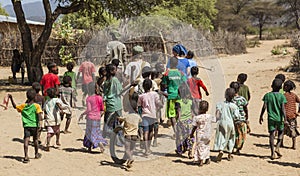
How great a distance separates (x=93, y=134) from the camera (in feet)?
23.8

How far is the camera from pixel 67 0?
14.5 metres

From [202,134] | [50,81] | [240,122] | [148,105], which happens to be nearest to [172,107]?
[148,105]

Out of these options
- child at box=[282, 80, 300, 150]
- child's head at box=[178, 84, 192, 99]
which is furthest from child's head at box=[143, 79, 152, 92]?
child at box=[282, 80, 300, 150]

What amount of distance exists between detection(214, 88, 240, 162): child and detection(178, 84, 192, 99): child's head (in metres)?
0.81

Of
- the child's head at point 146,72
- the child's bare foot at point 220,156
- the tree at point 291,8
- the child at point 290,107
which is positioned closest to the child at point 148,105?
the child's head at point 146,72

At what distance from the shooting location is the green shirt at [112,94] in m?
7.09

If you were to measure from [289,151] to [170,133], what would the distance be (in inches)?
87.9

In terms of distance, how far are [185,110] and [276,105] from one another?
1372 mm

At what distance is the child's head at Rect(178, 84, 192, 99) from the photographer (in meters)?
7.58

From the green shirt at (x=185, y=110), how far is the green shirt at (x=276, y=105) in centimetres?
121

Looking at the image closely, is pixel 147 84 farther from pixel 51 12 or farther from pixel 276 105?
pixel 51 12

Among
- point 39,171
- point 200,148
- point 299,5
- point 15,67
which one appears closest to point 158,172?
point 200,148

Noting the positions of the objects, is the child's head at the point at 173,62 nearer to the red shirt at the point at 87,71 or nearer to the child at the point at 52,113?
the child at the point at 52,113

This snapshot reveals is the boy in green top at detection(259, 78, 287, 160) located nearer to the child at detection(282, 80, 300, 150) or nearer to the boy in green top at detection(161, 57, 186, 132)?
the child at detection(282, 80, 300, 150)
